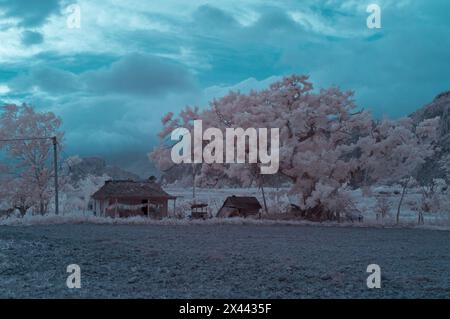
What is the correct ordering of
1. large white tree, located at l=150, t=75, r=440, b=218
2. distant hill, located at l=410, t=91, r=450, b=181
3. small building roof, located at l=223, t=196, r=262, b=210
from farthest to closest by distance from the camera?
distant hill, located at l=410, t=91, r=450, b=181
small building roof, located at l=223, t=196, r=262, b=210
large white tree, located at l=150, t=75, r=440, b=218

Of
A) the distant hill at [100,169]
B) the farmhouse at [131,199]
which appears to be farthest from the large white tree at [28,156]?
the distant hill at [100,169]

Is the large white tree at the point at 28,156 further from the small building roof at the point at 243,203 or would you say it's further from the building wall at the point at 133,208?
the small building roof at the point at 243,203

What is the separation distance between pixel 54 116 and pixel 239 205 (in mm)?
17579

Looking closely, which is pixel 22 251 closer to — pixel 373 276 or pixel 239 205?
pixel 373 276

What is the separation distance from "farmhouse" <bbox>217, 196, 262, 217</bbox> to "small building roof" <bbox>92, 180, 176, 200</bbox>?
14.1ft

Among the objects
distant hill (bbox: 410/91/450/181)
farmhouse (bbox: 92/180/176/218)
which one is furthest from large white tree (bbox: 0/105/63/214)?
distant hill (bbox: 410/91/450/181)

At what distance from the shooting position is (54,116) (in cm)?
4416

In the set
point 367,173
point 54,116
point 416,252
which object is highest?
point 54,116

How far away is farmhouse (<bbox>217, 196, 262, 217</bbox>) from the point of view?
1485 inches

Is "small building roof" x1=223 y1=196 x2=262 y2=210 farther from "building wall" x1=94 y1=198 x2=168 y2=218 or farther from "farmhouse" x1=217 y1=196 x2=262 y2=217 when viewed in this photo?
"building wall" x1=94 y1=198 x2=168 y2=218

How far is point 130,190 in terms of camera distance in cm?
3625

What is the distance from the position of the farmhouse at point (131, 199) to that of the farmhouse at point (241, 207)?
4.17 meters

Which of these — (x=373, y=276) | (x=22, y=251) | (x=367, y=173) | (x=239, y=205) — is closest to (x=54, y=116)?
(x=239, y=205)

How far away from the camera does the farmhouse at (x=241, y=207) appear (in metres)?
37.7
